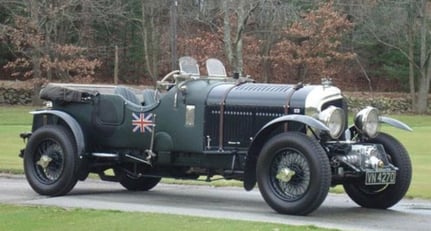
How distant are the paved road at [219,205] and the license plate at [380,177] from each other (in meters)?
0.42

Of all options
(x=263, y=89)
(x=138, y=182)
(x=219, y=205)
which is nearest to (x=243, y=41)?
(x=138, y=182)

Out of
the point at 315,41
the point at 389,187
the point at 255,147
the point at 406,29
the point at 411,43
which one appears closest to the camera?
the point at 255,147

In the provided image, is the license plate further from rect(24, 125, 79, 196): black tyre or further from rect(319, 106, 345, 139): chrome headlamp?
rect(24, 125, 79, 196): black tyre

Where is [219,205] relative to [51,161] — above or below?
below

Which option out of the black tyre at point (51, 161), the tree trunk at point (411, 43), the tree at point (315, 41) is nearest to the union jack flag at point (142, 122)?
the black tyre at point (51, 161)

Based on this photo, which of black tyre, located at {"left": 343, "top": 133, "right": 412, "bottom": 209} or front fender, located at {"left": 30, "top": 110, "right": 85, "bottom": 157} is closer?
black tyre, located at {"left": 343, "top": 133, "right": 412, "bottom": 209}

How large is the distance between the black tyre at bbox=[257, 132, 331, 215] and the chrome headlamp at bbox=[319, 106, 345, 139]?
0.43 metres

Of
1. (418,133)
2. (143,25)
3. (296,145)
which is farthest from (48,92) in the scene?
(143,25)

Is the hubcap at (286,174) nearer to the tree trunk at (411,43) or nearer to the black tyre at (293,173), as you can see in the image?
the black tyre at (293,173)

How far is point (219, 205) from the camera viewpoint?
12.2 metres

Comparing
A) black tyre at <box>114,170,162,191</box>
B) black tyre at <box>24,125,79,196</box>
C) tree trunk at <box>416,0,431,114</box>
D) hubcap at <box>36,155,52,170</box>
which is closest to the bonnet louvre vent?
black tyre at <box>114,170,162,191</box>

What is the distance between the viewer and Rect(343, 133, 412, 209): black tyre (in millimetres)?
11828

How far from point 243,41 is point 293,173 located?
1603 inches

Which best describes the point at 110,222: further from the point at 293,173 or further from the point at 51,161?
the point at 51,161
